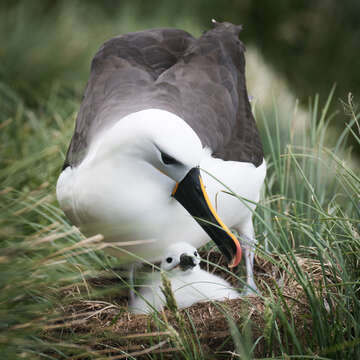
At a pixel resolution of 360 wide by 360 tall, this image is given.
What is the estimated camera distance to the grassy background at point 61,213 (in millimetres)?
2248

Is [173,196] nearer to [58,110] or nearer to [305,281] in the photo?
[305,281]

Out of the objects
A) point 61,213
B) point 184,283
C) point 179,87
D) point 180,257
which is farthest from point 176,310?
point 61,213

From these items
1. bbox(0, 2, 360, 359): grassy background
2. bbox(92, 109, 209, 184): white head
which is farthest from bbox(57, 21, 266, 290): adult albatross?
bbox(0, 2, 360, 359): grassy background

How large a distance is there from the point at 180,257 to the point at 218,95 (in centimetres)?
103

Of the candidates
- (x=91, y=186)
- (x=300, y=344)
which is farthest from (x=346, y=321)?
(x=91, y=186)

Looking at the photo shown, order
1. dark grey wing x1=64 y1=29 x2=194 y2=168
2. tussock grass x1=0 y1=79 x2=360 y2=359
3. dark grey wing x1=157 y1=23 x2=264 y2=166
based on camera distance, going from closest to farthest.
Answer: tussock grass x1=0 y1=79 x2=360 y2=359, dark grey wing x1=64 y1=29 x2=194 y2=168, dark grey wing x1=157 y1=23 x2=264 y2=166

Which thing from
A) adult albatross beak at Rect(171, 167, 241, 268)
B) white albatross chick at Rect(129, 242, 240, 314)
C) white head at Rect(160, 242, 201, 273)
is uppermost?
adult albatross beak at Rect(171, 167, 241, 268)

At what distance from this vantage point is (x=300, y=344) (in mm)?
2492

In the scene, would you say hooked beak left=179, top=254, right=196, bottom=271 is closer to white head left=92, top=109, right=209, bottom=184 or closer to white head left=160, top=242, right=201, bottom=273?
white head left=160, top=242, right=201, bottom=273

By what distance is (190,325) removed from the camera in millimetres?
2879

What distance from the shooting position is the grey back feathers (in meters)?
3.33

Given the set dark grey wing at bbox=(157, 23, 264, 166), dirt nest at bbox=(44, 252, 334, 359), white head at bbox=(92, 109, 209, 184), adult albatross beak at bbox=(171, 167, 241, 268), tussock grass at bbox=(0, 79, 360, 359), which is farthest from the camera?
dark grey wing at bbox=(157, 23, 264, 166)

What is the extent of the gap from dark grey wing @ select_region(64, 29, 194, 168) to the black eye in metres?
0.44

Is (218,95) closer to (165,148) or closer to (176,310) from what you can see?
(165,148)
